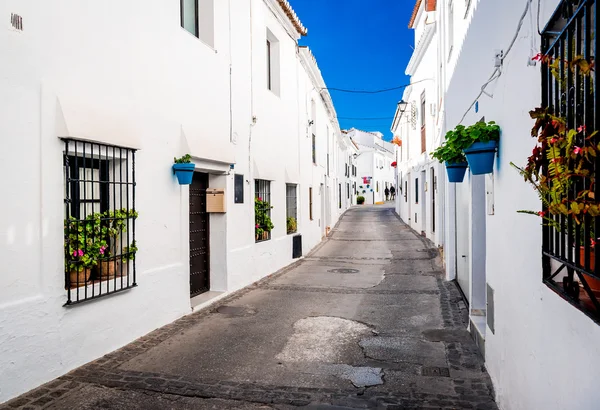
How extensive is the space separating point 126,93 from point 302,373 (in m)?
3.98

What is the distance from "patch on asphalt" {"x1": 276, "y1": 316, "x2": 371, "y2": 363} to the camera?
17.6 ft

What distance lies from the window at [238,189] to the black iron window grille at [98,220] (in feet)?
10.6

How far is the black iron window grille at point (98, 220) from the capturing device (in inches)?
195

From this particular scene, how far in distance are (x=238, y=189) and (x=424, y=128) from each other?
374 inches

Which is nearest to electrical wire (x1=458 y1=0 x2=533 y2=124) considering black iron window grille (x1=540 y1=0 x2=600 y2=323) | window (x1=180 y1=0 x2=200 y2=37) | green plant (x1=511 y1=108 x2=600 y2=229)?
black iron window grille (x1=540 y1=0 x2=600 y2=323)

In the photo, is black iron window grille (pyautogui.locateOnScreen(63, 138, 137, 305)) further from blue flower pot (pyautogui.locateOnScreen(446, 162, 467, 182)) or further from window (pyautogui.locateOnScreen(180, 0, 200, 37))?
blue flower pot (pyautogui.locateOnScreen(446, 162, 467, 182))

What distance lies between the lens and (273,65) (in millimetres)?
11898

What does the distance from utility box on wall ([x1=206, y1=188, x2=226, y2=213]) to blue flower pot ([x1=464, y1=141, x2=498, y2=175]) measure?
16.6 ft

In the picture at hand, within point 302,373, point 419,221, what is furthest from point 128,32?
point 419,221

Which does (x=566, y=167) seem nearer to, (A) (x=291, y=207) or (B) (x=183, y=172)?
(B) (x=183, y=172)

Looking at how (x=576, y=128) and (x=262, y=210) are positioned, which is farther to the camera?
(x=262, y=210)

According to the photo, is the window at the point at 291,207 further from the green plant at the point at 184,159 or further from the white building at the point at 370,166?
the white building at the point at 370,166

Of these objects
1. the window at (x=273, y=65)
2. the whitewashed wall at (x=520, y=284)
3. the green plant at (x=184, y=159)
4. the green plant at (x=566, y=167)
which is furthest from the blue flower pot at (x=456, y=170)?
the window at (x=273, y=65)

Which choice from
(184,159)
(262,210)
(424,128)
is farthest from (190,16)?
(424,128)
